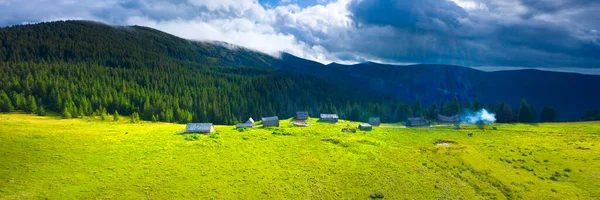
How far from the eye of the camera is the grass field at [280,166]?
5362 centimetres

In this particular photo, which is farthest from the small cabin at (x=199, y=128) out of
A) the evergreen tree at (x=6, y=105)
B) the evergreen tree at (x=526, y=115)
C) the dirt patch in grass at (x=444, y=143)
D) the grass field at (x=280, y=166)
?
the evergreen tree at (x=526, y=115)

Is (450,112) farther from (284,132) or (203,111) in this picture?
(203,111)

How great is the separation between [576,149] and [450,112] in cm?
8306

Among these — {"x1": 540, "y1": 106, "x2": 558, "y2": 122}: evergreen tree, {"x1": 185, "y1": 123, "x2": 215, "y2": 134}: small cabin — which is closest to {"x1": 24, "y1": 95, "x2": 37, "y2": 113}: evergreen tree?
{"x1": 185, "y1": 123, "x2": 215, "y2": 134}: small cabin

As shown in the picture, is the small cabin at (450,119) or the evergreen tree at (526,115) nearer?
the small cabin at (450,119)

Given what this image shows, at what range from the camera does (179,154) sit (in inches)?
2662

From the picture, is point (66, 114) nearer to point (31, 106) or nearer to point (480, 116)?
point (31, 106)

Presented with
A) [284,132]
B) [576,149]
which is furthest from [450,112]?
[284,132]

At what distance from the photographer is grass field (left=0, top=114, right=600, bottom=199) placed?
53.6 meters

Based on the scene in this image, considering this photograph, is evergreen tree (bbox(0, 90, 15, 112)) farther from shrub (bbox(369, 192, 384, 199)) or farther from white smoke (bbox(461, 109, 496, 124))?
white smoke (bbox(461, 109, 496, 124))

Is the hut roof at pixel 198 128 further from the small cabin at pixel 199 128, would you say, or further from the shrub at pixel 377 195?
the shrub at pixel 377 195

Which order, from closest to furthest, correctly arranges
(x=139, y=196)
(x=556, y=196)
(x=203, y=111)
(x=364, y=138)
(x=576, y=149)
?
(x=139, y=196) → (x=556, y=196) → (x=576, y=149) → (x=364, y=138) → (x=203, y=111)

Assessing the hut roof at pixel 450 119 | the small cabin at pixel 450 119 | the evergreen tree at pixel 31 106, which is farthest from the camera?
the hut roof at pixel 450 119

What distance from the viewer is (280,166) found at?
64938mm
